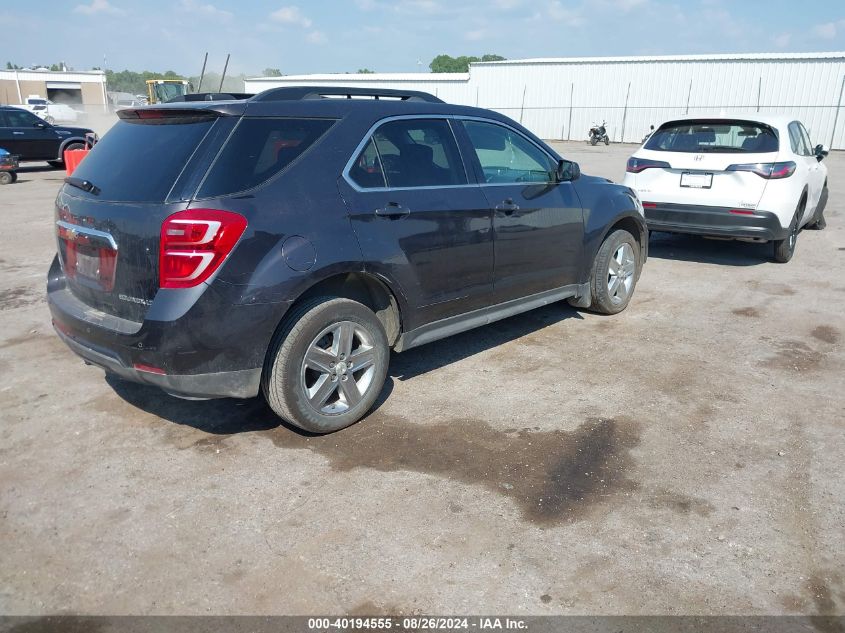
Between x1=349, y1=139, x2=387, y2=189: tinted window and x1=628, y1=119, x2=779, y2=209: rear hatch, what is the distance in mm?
4987

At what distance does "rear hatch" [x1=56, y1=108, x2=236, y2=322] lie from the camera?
340 centimetres

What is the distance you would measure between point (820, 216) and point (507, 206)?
7.55 m

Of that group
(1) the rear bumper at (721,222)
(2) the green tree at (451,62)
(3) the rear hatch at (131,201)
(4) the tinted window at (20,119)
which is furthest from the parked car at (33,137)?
(2) the green tree at (451,62)

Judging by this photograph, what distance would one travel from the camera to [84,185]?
3861 millimetres

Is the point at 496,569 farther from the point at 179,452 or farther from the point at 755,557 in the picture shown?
the point at 179,452

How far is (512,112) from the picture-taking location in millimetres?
41438

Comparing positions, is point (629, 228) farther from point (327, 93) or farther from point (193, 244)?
point (193, 244)

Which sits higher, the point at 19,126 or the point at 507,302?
the point at 19,126

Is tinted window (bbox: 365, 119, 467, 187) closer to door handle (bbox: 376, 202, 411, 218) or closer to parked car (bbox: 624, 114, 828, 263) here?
door handle (bbox: 376, 202, 411, 218)

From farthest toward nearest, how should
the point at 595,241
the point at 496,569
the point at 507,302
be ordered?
1. the point at 595,241
2. the point at 507,302
3. the point at 496,569

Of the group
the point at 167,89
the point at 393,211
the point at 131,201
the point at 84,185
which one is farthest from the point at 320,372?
the point at 167,89

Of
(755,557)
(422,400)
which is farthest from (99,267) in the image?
(755,557)

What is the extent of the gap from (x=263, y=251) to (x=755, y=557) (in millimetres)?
2630

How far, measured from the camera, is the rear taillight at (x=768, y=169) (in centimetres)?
747
